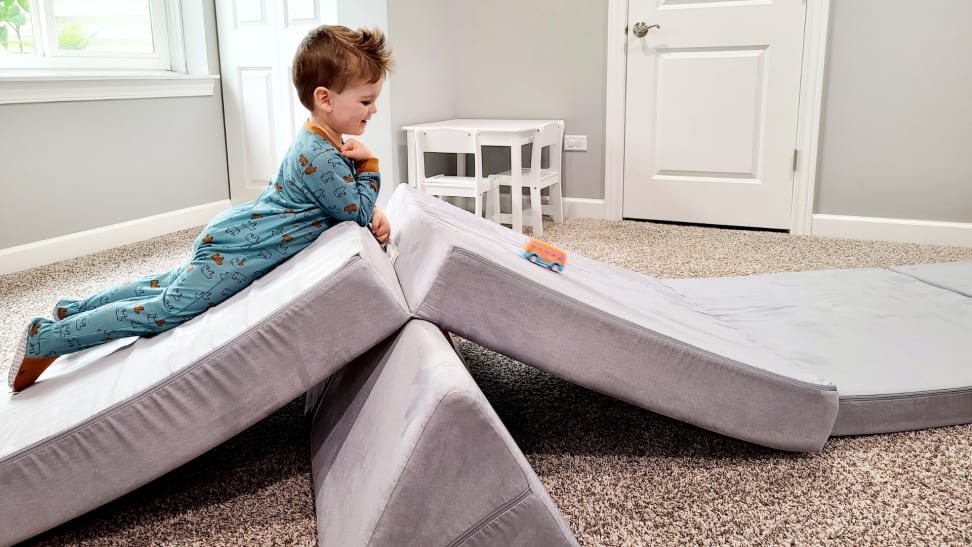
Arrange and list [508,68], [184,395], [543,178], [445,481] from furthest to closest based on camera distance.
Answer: [508,68] → [543,178] → [184,395] → [445,481]

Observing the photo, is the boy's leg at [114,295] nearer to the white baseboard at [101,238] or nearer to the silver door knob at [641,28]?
the white baseboard at [101,238]

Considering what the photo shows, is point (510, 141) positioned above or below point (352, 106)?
below

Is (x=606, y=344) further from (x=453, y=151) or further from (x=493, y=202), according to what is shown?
(x=493, y=202)

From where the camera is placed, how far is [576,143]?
162 inches

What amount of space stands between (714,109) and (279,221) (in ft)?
9.10

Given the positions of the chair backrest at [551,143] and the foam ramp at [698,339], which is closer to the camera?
the foam ramp at [698,339]

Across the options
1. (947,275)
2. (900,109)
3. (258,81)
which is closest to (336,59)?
(947,275)

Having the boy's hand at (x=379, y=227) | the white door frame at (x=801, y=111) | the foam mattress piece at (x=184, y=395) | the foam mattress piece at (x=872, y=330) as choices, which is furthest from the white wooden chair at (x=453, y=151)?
the foam mattress piece at (x=184, y=395)

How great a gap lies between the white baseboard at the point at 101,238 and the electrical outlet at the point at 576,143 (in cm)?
185

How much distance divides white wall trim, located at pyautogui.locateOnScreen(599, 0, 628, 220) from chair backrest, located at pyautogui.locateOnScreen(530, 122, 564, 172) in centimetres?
24

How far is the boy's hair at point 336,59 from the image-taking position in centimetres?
157

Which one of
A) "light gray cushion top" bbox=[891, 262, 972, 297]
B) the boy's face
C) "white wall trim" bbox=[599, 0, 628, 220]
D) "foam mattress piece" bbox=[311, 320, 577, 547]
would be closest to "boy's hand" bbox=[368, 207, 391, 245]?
the boy's face

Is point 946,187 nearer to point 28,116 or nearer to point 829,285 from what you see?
point 829,285

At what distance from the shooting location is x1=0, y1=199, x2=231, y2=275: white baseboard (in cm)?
305
